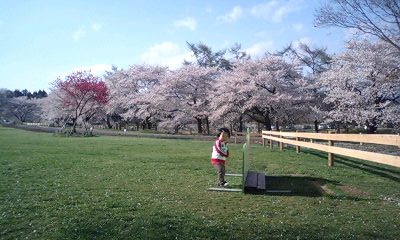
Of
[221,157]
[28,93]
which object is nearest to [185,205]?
[221,157]

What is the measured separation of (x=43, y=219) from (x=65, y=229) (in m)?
0.75

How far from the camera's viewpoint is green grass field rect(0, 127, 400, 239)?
17.3 ft

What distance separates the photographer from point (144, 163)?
13477 mm

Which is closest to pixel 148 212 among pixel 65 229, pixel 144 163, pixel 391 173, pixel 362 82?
pixel 65 229

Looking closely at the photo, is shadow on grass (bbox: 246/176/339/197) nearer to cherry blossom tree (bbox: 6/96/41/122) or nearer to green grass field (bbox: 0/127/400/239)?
green grass field (bbox: 0/127/400/239)

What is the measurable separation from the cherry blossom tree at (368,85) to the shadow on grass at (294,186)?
2275cm

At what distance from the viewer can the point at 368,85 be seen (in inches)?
1374

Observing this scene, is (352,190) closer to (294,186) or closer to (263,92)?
(294,186)

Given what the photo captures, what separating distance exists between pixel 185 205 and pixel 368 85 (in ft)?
108

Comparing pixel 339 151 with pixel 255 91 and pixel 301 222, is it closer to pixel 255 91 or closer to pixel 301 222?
pixel 301 222

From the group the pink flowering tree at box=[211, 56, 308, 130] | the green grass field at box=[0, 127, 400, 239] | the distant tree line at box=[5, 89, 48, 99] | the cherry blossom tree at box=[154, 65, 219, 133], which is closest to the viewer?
the green grass field at box=[0, 127, 400, 239]

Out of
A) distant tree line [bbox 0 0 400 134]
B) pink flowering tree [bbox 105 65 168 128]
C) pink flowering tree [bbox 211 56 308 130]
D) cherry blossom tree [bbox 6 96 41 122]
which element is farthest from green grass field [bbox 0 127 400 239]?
cherry blossom tree [bbox 6 96 41 122]

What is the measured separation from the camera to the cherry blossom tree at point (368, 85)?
31109 millimetres

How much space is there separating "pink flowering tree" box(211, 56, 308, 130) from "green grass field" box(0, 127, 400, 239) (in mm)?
28890
